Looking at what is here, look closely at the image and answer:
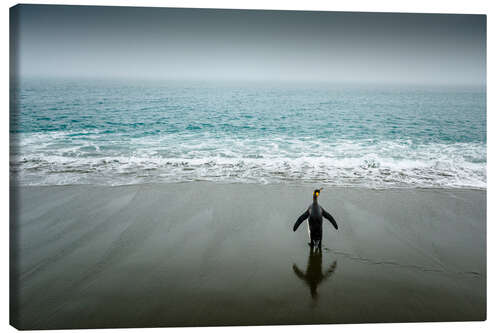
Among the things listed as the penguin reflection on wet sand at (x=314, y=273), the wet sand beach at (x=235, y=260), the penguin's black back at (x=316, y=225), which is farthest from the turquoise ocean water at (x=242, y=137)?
the penguin reflection on wet sand at (x=314, y=273)

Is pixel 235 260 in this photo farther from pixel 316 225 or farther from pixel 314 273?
pixel 316 225

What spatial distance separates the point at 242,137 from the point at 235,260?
623cm

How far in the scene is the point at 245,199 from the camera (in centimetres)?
406

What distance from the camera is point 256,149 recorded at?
7.21m

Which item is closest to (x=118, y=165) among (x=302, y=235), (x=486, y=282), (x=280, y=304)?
(x=302, y=235)

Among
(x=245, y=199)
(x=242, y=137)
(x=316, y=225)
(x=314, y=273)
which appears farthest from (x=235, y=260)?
(x=242, y=137)

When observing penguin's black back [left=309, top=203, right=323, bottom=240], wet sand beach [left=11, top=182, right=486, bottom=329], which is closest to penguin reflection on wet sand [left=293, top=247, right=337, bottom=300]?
wet sand beach [left=11, top=182, right=486, bottom=329]

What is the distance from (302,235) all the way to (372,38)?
2627mm

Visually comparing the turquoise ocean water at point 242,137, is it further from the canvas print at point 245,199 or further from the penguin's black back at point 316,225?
the penguin's black back at point 316,225

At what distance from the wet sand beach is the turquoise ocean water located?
82 cm

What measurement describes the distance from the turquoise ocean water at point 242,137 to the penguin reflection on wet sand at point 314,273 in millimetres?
2122

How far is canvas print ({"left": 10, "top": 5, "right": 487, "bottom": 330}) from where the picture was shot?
228 centimetres

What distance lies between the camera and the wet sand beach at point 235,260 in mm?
2201

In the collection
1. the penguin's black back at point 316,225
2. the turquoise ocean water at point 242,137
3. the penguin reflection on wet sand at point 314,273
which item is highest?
the turquoise ocean water at point 242,137
